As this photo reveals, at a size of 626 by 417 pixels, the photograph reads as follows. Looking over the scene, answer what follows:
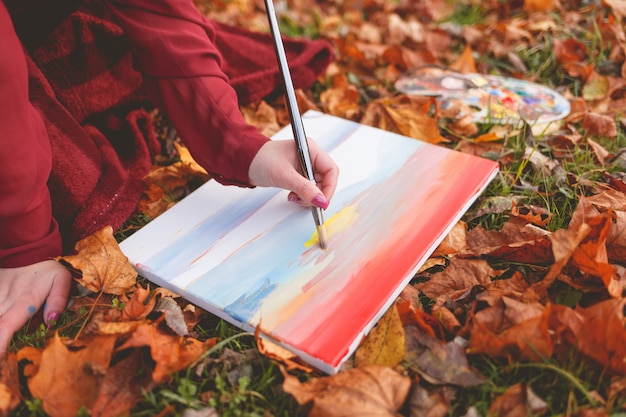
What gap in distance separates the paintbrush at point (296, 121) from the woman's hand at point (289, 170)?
2cm

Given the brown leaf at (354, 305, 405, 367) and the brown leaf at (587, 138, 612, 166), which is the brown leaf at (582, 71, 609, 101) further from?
the brown leaf at (354, 305, 405, 367)

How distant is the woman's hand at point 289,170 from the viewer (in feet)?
3.28

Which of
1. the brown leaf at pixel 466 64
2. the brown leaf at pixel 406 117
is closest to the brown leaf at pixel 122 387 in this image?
the brown leaf at pixel 406 117

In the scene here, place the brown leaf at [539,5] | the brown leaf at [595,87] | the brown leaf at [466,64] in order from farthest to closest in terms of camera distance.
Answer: the brown leaf at [539,5]
the brown leaf at [466,64]
the brown leaf at [595,87]

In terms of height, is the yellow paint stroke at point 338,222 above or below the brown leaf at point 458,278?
above

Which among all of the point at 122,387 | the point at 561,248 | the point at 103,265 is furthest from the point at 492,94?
the point at 122,387

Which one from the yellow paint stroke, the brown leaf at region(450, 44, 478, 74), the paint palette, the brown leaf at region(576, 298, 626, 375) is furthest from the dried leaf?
the brown leaf at region(450, 44, 478, 74)

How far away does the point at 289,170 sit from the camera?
1.01m

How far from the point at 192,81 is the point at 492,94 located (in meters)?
0.86

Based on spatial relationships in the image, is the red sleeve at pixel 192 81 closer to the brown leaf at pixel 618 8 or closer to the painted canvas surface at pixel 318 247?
the painted canvas surface at pixel 318 247

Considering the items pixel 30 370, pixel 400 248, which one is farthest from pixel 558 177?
pixel 30 370

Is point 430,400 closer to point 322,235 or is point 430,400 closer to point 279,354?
point 279,354

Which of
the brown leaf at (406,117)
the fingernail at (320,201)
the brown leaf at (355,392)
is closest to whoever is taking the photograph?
the brown leaf at (355,392)

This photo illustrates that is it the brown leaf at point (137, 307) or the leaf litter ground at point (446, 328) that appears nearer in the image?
A: the leaf litter ground at point (446, 328)
